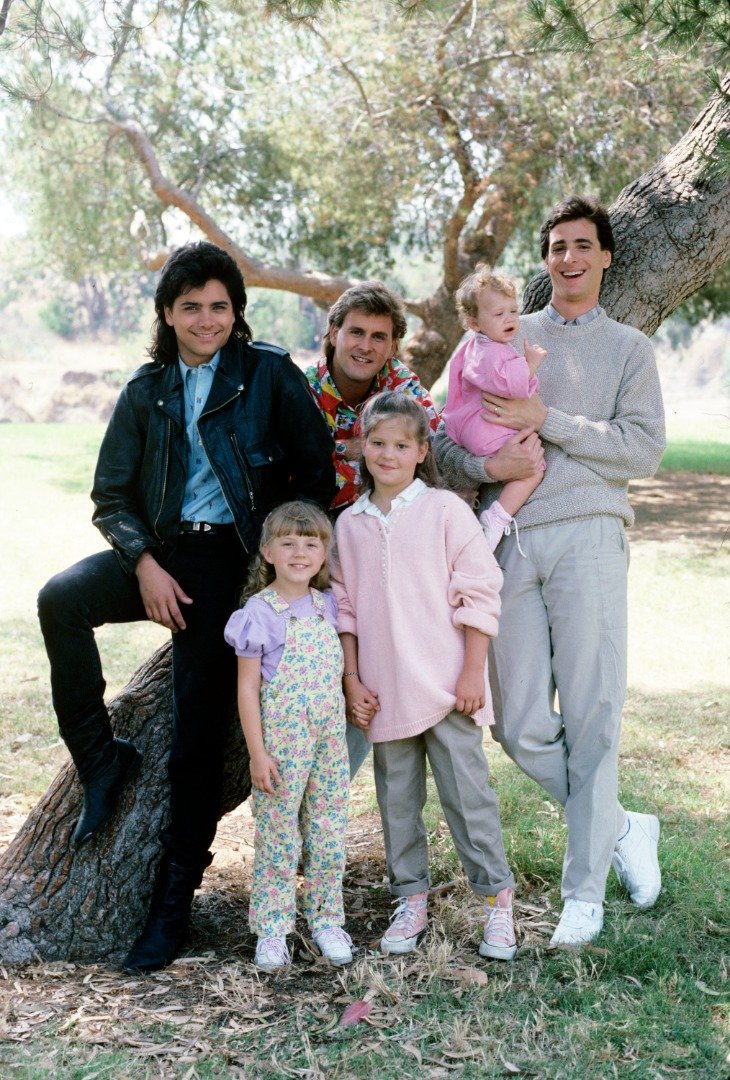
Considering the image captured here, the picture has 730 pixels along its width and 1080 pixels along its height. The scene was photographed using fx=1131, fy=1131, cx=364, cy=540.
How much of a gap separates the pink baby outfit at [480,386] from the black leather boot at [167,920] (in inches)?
61.5

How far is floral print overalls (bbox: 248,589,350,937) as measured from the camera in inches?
131

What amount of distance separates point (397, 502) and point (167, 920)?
58.5 inches

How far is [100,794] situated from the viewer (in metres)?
3.63

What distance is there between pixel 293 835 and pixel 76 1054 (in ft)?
2.74

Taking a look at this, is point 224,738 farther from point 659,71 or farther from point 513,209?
point 513,209

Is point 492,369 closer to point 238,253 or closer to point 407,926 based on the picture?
point 407,926

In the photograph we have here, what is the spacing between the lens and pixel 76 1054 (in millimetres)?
3006

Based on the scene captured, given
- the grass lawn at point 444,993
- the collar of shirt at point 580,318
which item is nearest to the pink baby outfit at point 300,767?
the grass lawn at point 444,993

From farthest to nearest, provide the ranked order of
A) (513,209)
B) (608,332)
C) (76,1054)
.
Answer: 1. (513,209)
2. (608,332)
3. (76,1054)

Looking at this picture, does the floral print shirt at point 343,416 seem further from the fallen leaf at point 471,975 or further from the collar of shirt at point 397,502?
the fallen leaf at point 471,975

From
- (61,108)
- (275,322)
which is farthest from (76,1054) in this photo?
(275,322)

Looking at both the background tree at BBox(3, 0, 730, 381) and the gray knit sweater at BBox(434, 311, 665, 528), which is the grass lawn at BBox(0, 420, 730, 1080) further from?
the background tree at BBox(3, 0, 730, 381)

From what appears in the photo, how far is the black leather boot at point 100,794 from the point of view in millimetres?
3631

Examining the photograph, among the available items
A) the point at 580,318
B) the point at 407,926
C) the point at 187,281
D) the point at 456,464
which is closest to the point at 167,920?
the point at 407,926
